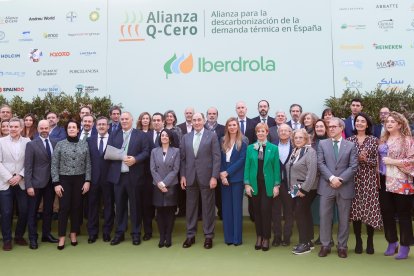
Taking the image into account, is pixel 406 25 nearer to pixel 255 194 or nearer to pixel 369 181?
pixel 369 181

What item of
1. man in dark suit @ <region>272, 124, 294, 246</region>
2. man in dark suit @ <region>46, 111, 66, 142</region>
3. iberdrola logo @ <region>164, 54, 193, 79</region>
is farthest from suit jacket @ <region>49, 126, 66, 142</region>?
man in dark suit @ <region>272, 124, 294, 246</region>

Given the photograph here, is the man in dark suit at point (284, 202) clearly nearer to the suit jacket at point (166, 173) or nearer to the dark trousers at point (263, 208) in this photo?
the dark trousers at point (263, 208)

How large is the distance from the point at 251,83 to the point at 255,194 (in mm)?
2896

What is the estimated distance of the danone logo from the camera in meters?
6.99

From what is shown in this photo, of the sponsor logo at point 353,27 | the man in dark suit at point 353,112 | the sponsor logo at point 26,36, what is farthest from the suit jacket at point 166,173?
the sponsor logo at point 26,36

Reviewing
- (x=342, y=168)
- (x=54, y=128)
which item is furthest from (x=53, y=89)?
(x=342, y=168)

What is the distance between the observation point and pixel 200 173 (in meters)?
4.70

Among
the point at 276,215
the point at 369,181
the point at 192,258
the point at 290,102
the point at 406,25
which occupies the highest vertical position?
the point at 406,25

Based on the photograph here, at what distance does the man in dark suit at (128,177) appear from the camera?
4.88m

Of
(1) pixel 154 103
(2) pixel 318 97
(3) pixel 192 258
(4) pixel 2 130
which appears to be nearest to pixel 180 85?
(1) pixel 154 103

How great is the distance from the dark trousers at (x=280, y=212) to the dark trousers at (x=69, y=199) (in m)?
2.31

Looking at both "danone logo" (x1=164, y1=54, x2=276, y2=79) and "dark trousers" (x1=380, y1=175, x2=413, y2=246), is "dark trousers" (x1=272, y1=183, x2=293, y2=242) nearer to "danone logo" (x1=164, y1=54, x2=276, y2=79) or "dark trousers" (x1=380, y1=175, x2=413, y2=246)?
"dark trousers" (x1=380, y1=175, x2=413, y2=246)

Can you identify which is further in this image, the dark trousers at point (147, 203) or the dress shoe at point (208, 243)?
the dark trousers at point (147, 203)

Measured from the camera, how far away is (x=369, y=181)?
4.23 m
